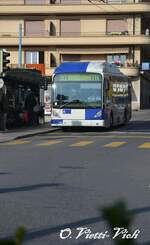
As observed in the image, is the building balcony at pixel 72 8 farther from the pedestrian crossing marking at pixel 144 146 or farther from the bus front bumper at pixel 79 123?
the pedestrian crossing marking at pixel 144 146

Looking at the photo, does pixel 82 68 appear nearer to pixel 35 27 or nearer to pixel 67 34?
pixel 67 34

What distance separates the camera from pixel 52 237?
6445 millimetres

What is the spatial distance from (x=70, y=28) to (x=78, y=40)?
256cm

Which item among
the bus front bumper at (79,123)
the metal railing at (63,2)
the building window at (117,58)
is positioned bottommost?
the bus front bumper at (79,123)

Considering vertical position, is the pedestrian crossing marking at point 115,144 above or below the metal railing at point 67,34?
below

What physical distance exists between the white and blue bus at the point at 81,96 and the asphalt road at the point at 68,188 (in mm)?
8248

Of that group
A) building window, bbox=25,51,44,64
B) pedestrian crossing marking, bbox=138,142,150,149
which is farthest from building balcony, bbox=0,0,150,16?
pedestrian crossing marking, bbox=138,142,150,149

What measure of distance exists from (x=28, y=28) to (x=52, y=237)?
225 ft

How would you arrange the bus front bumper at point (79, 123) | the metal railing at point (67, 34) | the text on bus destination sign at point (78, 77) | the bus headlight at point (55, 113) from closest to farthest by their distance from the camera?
the bus front bumper at point (79, 123)
the bus headlight at point (55, 113)
the text on bus destination sign at point (78, 77)
the metal railing at point (67, 34)

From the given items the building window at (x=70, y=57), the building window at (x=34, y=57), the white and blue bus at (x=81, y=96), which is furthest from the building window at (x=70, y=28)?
the white and blue bus at (x=81, y=96)

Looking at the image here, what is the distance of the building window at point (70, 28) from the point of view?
2840 inches

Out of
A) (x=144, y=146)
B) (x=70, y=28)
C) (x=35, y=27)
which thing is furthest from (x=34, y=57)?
(x=144, y=146)

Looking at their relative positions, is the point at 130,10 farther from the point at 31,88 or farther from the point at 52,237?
the point at 52,237

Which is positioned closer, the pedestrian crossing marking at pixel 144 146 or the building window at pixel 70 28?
the pedestrian crossing marking at pixel 144 146
